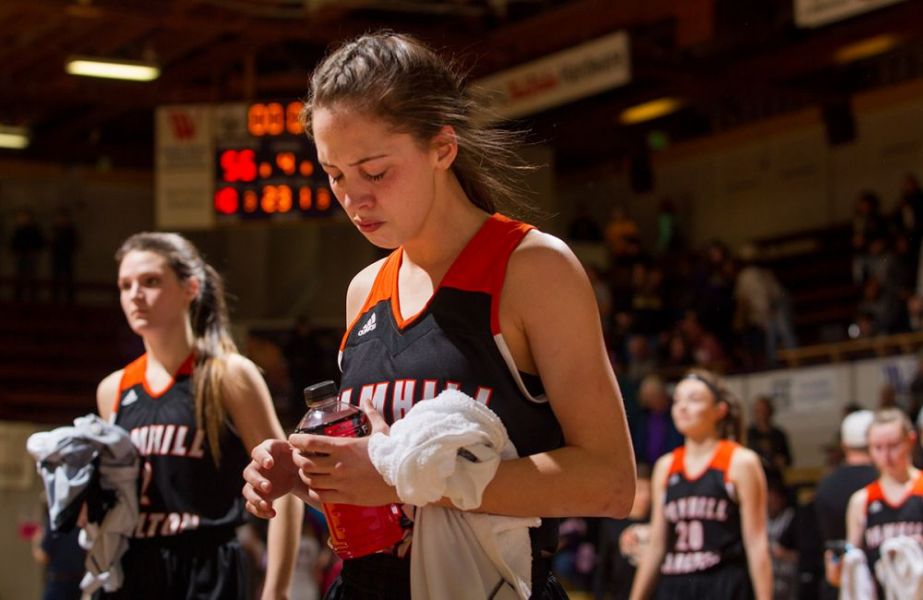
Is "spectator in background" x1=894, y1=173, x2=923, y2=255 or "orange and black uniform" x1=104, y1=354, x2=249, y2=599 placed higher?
"spectator in background" x1=894, y1=173, x2=923, y2=255

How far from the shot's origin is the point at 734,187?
22.4 metres

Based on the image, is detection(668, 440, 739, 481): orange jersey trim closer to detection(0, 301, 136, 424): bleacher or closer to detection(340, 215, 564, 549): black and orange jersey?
detection(340, 215, 564, 549): black and orange jersey

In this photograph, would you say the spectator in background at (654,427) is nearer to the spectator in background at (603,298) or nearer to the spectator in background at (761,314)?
the spectator in background at (761,314)

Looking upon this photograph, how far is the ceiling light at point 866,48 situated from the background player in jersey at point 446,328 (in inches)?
597

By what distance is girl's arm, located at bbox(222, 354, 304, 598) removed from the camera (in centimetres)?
429

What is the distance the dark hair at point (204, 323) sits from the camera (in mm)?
4543

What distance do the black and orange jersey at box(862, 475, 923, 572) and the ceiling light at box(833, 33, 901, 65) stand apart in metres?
10.4

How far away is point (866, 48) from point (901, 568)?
1267 centimetres

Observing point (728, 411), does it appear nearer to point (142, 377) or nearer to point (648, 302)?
point (142, 377)

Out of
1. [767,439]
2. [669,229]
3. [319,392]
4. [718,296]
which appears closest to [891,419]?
[767,439]

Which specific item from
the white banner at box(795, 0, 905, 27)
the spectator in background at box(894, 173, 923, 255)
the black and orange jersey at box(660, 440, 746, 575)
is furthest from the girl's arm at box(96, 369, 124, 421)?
the spectator in background at box(894, 173, 923, 255)

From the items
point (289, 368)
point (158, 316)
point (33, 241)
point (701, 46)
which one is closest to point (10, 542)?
point (289, 368)

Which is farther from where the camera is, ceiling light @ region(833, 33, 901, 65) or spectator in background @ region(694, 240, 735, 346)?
spectator in background @ region(694, 240, 735, 346)

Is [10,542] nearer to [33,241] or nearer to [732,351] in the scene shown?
[33,241]
